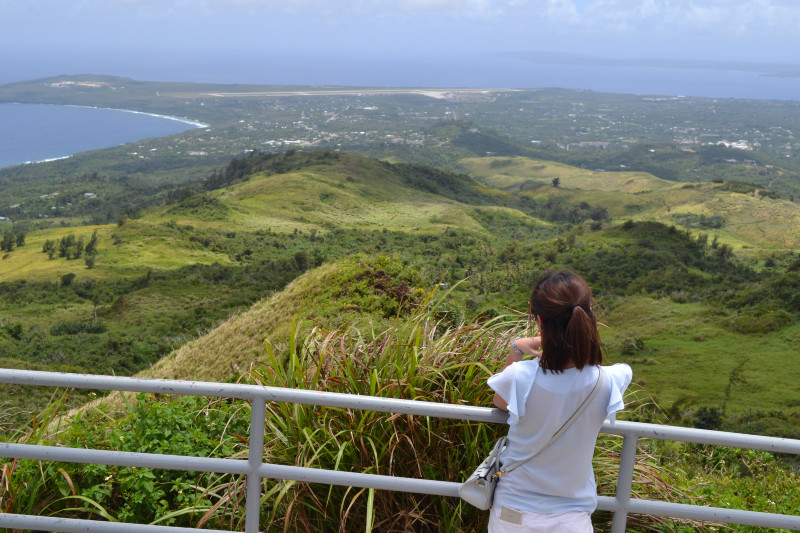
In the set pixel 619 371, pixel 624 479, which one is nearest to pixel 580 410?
pixel 619 371

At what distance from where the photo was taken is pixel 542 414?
7.97 ft

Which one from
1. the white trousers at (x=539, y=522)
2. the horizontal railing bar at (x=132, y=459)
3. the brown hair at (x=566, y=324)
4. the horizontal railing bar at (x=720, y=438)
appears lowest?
the white trousers at (x=539, y=522)

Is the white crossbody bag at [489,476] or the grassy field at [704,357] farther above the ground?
the white crossbody bag at [489,476]

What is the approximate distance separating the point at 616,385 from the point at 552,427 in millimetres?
Result: 290

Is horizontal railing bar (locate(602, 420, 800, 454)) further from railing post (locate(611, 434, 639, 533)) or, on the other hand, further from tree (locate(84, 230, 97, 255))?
tree (locate(84, 230, 97, 255))

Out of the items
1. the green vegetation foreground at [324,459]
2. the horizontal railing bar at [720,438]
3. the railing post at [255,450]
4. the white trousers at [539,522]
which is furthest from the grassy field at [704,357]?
the railing post at [255,450]

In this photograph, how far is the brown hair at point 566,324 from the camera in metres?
2.40

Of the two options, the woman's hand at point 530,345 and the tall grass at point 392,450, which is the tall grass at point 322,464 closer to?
the tall grass at point 392,450

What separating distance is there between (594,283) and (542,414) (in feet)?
151

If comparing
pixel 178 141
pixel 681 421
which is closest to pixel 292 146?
pixel 178 141

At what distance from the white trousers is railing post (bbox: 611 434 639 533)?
182 mm

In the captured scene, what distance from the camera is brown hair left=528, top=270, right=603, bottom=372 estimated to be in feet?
7.88

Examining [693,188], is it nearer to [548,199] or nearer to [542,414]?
[548,199]

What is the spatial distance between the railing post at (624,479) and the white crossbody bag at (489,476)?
0.26 meters
